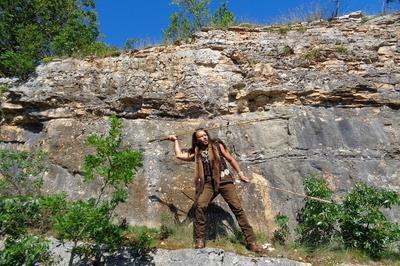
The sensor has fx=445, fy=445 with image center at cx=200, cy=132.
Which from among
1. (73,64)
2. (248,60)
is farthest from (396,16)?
(73,64)

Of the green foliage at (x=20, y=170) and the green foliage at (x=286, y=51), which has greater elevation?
the green foliage at (x=286, y=51)

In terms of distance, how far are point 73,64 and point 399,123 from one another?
6.60 m

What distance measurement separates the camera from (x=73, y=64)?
30.6ft

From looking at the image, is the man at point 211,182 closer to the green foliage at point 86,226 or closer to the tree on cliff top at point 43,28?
the green foliage at point 86,226

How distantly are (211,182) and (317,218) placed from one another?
1.69m

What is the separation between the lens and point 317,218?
22.1 ft

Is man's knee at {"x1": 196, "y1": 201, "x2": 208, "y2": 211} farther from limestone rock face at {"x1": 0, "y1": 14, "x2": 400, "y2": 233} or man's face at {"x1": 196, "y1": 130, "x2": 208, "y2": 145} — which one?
man's face at {"x1": 196, "y1": 130, "x2": 208, "y2": 145}

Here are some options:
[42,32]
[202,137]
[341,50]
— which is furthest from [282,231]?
[42,32]

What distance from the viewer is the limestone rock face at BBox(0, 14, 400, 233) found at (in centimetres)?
779

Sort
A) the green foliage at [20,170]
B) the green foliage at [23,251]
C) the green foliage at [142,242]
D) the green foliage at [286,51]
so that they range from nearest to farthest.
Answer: the green foliage at [23,251]
the green foliage at [142,242]
the green foliage at [20,170]
the green foliage at [286,51]

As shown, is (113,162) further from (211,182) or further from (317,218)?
(317,218)

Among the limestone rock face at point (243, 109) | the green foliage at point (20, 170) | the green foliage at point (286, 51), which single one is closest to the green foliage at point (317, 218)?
the limestone rock face at point (243, 109)

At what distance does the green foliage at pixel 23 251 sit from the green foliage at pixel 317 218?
3.81 m

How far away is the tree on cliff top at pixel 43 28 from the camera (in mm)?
10845
